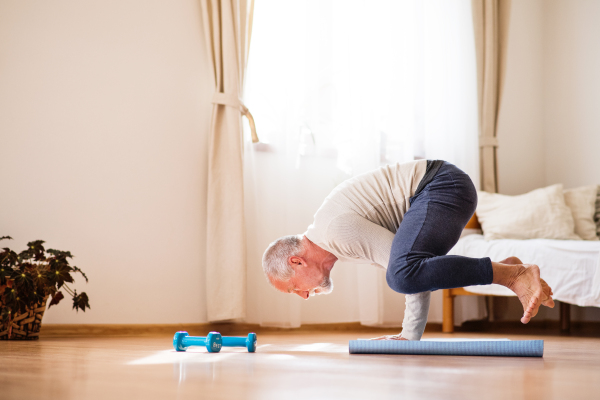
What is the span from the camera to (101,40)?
9.62 ft

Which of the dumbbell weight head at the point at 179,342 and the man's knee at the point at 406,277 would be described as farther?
the dumbbell weight head at the point at 179,342

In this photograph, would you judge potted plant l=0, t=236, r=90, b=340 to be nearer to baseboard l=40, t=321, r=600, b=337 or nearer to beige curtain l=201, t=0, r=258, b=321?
baseboard l=40, t=321, r=600, b=337

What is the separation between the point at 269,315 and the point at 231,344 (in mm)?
1115

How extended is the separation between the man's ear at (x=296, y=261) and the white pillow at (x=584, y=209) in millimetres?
2100

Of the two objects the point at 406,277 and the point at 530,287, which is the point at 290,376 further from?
the point at 530,287

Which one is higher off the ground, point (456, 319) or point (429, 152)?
point (429, 152)

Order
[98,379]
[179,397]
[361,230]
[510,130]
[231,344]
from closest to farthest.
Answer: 1. [179,397]
2. [98,379]
3. [361,230]
4. [231,344]
5. [510,130]

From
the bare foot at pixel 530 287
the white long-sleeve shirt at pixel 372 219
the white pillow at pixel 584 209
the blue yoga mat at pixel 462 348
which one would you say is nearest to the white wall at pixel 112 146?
the white long-sleeve shirt at pixel 372 219

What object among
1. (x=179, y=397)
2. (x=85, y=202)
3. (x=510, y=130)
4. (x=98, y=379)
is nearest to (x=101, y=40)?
(x=85, y=202)

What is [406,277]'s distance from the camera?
1.65 metres

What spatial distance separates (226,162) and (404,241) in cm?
155

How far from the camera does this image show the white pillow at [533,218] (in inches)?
127

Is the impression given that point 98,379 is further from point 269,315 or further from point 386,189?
point 269,315

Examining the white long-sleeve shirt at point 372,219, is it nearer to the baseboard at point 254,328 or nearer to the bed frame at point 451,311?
the baseboard at point 254,328
